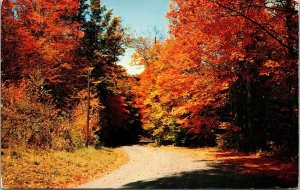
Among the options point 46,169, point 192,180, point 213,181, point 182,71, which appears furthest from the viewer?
point 182,71

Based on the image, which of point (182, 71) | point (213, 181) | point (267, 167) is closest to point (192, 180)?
point (213, 181)

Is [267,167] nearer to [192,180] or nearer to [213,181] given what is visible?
[213,181]

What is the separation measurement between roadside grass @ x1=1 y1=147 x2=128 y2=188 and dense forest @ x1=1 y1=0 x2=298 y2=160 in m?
0.99

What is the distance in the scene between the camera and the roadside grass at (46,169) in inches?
444

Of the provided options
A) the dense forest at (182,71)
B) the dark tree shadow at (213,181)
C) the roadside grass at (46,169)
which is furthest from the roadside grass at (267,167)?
the roadside grass at (46,169)

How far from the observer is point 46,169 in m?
13.3

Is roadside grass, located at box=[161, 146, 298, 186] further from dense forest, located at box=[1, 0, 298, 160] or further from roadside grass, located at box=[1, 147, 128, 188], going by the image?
roadside grass, located at box=[1, 147, 128, 188]

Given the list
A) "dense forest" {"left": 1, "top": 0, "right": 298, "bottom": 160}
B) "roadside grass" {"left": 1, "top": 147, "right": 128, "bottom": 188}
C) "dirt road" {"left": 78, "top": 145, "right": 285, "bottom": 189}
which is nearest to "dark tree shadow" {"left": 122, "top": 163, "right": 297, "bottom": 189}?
"dirt road" {"left": 78, "top": 145, "right": 285, "bottom": 189}

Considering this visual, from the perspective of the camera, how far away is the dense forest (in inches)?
537

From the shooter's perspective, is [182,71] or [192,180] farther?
[182,71]

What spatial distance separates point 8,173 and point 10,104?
4937mm

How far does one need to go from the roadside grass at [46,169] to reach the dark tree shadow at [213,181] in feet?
9.61

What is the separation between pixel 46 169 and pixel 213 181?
671 centimetres

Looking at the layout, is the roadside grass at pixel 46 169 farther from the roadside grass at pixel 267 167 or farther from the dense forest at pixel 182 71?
the roadside grass at pixel 267 167
